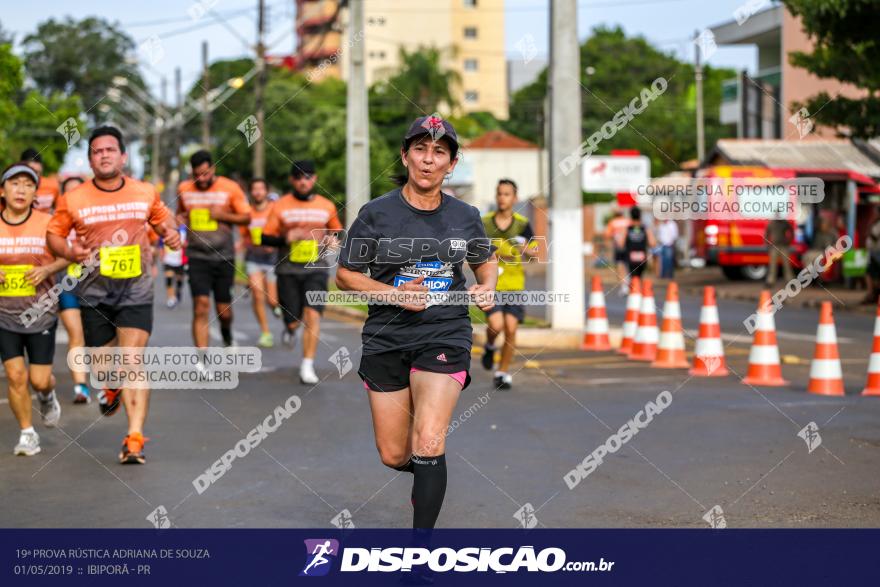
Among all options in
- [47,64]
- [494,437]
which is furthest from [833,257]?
[47,64]

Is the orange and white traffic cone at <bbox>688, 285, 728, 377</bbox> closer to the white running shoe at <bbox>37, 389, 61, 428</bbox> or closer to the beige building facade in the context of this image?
the white running shoe at <bbox>37, 389, 61, 428</bbox>

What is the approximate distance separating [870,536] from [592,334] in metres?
10.7

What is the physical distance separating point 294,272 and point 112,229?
4.64m

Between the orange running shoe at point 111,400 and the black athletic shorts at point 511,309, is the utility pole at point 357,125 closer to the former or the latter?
the black athletic shorts at point 511,309

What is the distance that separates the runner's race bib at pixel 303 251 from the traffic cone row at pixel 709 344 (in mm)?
3807

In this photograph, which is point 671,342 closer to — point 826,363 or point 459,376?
point 826,363

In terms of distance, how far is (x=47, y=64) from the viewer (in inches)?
2579

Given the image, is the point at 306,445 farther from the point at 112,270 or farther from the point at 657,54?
the point at 657,54

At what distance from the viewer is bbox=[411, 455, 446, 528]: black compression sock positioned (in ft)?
18.3

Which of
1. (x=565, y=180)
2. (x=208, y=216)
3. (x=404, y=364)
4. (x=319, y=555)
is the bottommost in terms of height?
(x=319, y=555)

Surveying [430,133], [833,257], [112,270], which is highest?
[430,133]

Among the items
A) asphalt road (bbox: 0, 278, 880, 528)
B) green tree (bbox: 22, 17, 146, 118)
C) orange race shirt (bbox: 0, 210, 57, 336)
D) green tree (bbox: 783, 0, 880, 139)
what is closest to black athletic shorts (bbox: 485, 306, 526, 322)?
asphalt road (bbox: 0, 278, 880, 528)

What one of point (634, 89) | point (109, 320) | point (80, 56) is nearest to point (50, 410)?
point (109, 320)

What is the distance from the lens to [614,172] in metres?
50.4
